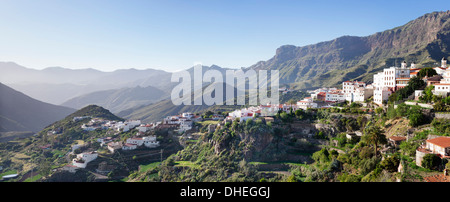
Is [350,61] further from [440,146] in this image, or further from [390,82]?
[440,146]

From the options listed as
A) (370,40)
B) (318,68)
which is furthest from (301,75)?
(370,40)

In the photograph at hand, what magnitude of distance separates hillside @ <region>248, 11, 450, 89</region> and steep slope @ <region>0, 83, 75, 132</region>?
100934 millimetres

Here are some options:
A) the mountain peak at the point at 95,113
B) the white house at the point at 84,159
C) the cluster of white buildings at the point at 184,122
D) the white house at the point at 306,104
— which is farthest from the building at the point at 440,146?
the mountain peak at the point at 95,113

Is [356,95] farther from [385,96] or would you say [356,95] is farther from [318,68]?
[318,68]

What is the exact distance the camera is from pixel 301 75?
168250 millimetres

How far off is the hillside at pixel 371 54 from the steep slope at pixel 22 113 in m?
101

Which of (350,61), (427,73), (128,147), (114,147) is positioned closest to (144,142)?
(128,147)

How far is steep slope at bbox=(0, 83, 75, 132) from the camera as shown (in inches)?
2958

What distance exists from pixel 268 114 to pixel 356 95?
11.4 meters

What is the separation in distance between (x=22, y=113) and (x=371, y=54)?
172 m

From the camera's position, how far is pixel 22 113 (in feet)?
282

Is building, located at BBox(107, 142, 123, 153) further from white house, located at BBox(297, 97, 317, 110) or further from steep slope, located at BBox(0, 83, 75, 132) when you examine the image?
steep slope, located at BBox(0, 83, 75, 132)
